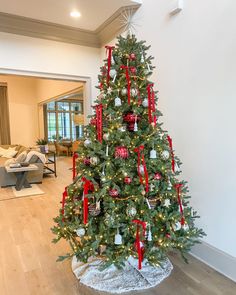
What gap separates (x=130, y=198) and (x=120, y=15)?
244cm

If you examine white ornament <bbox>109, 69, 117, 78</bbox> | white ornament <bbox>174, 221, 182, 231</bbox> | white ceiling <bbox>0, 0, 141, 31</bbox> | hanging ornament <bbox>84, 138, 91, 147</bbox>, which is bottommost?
white ornament <bbox>174, 221, 182, 231</bbox>

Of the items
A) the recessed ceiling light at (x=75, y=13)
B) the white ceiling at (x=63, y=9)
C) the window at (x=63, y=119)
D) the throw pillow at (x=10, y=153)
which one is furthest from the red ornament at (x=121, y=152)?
the window at (x=63, y=119)

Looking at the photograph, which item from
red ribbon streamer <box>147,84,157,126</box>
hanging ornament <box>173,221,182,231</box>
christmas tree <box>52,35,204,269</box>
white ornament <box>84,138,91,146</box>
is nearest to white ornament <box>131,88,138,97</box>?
christmas tree <box>52,35,204,269</box>

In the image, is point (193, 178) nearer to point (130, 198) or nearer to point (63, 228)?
point (130, 198)

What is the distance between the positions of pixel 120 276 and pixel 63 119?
9861mm

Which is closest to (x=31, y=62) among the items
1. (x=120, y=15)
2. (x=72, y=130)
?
(x=120, y=15)

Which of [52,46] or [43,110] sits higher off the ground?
[52,46]

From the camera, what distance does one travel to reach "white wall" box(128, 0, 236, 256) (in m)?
2.03

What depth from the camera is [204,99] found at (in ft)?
7.30

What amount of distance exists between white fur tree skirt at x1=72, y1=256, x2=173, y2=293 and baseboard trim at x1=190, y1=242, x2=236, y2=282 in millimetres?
360

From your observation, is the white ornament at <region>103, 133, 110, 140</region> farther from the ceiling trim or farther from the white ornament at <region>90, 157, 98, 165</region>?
the ceiling trim

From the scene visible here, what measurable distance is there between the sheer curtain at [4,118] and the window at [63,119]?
5.09 feet

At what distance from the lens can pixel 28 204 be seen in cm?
415

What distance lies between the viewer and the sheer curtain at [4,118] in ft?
29.3
